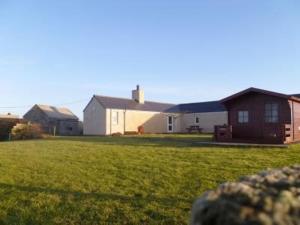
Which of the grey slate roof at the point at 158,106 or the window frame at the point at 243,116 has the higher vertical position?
the grey slate roof at the point at 158,106

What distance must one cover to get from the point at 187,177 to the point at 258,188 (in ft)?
21.2

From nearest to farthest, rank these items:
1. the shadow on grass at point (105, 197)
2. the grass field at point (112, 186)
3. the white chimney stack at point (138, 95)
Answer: the grass field at point (112, 186) → the shadow on grass at point (105, 197) → the white chimney stack at point (138, 95)

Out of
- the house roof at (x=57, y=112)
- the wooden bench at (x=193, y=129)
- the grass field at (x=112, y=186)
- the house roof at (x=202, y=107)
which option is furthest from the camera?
the house roof at (x=57, y=112)

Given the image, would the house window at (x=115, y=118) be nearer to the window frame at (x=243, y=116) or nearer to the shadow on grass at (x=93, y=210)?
the window frame at (x=243, y=116)

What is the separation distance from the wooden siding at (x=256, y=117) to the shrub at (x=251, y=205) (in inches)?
647

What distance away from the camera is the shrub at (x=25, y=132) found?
30.0 meters

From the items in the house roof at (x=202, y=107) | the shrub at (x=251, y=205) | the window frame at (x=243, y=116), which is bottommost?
the shrub at (x=251, y=205)

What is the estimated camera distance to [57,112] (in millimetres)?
46531

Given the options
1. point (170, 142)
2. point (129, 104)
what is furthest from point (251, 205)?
point (129, 104)

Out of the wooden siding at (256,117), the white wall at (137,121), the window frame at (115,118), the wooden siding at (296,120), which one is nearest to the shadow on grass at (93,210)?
the wooden siding at (256,117)

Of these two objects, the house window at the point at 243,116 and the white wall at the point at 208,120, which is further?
the white wall at the point at 208,120

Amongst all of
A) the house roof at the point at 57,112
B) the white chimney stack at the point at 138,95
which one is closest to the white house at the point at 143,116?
the white chimney stack at the point at 138,95

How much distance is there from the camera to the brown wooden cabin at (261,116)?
19.0 metres

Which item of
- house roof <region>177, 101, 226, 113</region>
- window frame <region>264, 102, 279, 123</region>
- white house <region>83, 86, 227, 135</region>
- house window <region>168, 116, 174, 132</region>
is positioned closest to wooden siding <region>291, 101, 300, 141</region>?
window frame <region>264, 102, 279, 123</region>
